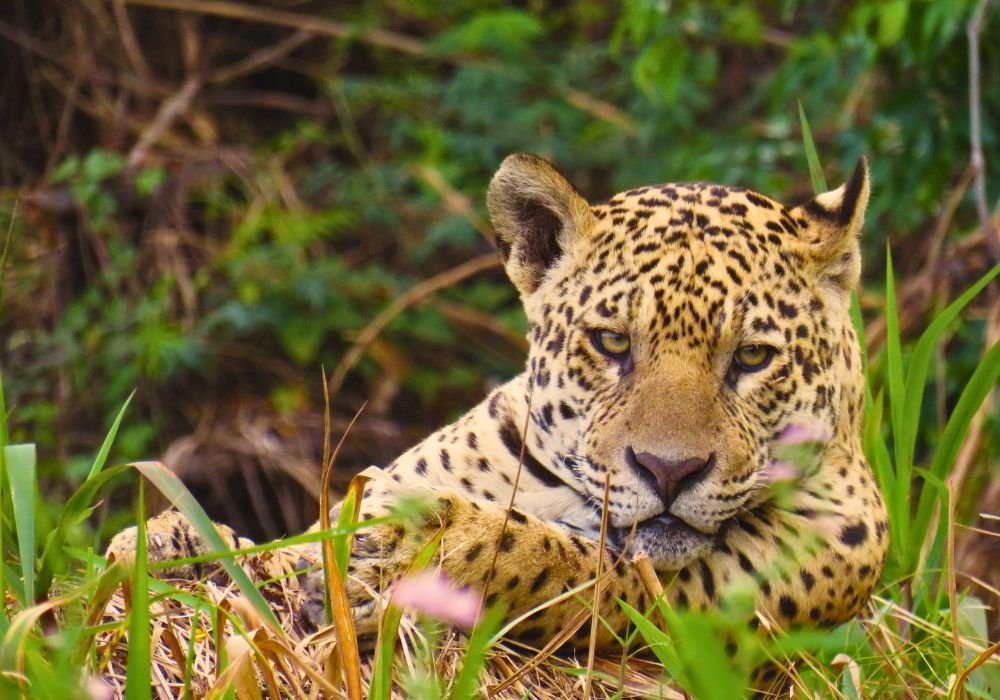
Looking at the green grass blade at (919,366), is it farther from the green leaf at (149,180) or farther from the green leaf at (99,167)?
the green leaf at (99,167)

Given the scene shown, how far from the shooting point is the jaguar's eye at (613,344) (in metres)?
3.95

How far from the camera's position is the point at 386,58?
11688 millimetres

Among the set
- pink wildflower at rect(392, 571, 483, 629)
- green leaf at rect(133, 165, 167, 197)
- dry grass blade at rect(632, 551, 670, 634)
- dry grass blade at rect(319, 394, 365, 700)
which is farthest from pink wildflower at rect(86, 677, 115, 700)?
green leaf at rect(133, 165, 167, 197)

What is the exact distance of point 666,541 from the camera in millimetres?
3584

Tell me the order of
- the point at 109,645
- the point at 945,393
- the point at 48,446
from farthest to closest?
1. the point at 48,446
2. the point at 945,393
3. the point at 109,645

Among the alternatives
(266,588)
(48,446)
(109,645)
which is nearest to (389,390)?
(48,446)

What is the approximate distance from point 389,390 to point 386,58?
10.6 ft

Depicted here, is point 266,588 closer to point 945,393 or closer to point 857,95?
point 945,393

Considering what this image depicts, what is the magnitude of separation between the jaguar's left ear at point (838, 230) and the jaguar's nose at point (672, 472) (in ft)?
2.77

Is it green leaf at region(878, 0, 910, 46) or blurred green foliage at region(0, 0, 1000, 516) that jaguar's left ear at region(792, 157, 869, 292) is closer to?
green leaf at region(878, 0, 910, 46)

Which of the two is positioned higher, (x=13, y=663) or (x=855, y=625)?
(x=13, y=663)

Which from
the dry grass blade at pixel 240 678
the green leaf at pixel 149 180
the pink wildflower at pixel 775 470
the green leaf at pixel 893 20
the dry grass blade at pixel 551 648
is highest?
the green leaf at pixel 893 20

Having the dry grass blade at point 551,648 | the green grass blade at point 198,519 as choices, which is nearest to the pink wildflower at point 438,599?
the dry grass blade at point 551,648

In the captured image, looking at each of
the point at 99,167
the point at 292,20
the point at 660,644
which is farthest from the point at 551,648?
the point at 292,20
